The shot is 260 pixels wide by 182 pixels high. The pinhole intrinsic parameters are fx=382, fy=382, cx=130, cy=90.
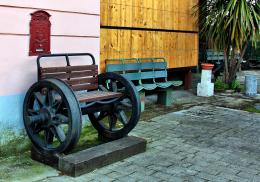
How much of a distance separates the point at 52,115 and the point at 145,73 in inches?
134

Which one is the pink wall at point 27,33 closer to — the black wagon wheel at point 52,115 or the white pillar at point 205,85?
the black wagon wheel at point 52,115

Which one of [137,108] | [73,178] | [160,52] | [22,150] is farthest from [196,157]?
[160,52]

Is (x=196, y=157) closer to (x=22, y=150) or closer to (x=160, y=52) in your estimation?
(x=22, y=150)

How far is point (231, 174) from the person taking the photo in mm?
4195

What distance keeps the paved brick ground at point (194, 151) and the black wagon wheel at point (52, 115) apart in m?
0.44

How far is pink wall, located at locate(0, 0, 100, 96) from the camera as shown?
14.9 feet

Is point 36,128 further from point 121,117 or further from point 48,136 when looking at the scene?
point 121,117

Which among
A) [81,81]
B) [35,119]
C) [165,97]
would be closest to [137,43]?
[165,97]

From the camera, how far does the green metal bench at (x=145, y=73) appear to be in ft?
22.6

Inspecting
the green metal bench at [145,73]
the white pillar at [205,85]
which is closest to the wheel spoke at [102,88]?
the green metal bench at [145,73]

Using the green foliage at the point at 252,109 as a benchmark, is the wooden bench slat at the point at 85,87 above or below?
above

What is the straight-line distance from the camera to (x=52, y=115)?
418cm

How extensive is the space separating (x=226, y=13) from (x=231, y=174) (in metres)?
5.96

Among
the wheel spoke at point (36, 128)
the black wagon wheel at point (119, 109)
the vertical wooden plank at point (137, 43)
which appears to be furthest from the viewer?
the vertical wooden plank at point (137, 43)
